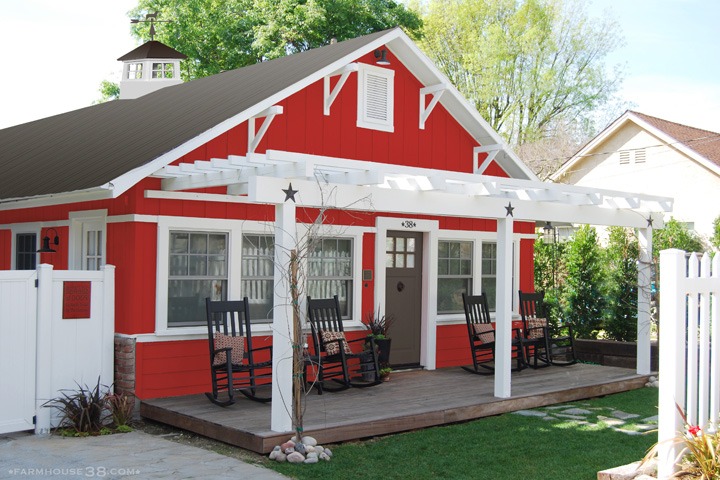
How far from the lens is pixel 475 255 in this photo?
11766 mm

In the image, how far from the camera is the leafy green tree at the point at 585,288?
45.4 feet

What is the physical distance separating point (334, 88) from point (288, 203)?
3.51 metres

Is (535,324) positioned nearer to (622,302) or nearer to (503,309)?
(503,309)

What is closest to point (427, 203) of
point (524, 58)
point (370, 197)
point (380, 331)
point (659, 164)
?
point (370, 197)

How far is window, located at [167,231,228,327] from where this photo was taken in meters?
8.73

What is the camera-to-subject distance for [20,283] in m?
Answer: 7.57

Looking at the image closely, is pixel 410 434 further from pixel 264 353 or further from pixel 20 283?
pixel 20 283

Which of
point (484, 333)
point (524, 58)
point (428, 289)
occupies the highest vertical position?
point (524, 58)

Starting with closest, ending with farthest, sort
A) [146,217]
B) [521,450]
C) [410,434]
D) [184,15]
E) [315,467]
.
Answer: [315,467], [521,450], [410,434], [146,217], [184,15]

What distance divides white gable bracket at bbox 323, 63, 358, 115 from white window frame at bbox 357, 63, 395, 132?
Answer: 457 mm

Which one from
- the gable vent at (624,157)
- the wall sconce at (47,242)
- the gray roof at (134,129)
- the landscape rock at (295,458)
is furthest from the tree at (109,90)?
the landscape rock at (295,458)

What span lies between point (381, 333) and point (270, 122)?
2.95m

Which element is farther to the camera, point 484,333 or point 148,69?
point 148,69

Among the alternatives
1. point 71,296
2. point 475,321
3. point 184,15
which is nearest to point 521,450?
point 475,321
